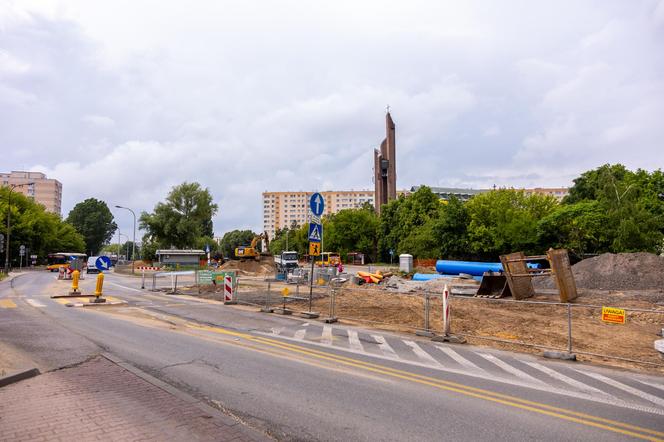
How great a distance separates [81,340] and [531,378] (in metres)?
9.53

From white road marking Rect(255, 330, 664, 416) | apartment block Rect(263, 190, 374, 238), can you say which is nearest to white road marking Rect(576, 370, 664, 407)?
white road marking Rect(255, 330, 664, 416)

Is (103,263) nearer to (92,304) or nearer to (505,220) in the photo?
(92,304)

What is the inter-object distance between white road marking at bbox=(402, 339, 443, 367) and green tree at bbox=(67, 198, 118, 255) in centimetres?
12933

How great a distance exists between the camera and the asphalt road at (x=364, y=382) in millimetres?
4996

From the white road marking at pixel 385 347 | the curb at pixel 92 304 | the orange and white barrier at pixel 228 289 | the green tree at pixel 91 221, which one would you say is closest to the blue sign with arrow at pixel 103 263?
the curb at pixel 92 304

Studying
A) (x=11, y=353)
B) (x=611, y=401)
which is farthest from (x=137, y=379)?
(x=611, y=401)

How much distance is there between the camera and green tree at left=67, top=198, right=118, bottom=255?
394ft

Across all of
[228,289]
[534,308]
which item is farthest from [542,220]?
[228,289]

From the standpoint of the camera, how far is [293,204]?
18725 centimetres

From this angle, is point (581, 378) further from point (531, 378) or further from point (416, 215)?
point (416, 215)

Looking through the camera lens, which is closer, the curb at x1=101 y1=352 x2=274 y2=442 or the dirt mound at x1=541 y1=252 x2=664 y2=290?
the curb at x1=101 y1=352 x2=274 y2=442

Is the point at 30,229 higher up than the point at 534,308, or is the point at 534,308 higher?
the point at 30,229

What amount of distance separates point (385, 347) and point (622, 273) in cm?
2117

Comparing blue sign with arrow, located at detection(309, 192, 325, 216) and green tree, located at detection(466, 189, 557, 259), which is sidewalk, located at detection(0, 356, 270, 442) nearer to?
blue sign with arrow, located at detection(309, 192, 325, 216)
